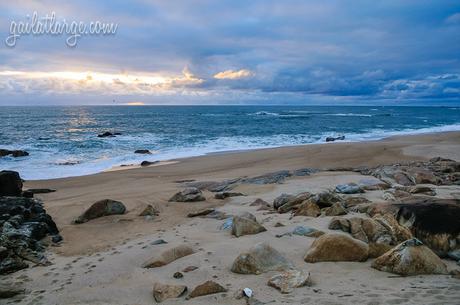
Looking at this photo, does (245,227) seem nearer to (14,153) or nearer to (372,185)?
(372,185)

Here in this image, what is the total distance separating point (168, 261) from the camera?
554 centimetres

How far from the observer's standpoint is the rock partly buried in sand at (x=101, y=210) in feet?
27.9

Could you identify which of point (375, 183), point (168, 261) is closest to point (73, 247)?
point (168, 261)

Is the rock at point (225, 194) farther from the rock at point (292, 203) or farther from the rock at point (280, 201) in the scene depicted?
the rock at point (292, 203)

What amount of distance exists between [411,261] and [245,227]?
287cm

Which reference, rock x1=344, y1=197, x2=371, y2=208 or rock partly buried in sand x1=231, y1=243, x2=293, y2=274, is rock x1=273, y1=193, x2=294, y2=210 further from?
rock partly buried in sand x1=231, y1=243, x2=293, y2=274

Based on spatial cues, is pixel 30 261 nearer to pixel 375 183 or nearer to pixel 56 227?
pixel 56 227

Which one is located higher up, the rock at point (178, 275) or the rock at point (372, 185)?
the rock at point (372, 185)

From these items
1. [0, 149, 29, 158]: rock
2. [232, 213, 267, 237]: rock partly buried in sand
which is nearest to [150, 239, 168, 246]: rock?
[232, 213, 267, 237]: rock partly buried in sand

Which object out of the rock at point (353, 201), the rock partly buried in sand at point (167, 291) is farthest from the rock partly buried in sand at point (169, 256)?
the rock at point (353, 201)

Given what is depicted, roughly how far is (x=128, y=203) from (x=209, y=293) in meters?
6.06

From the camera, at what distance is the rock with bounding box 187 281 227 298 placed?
431 cm

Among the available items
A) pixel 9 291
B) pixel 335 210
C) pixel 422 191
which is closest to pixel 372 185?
pixel 422 191

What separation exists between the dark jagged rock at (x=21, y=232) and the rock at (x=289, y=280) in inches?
154
